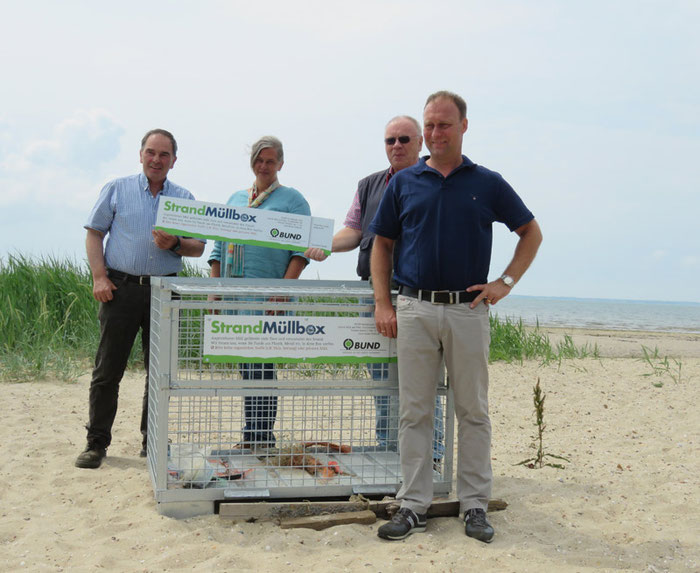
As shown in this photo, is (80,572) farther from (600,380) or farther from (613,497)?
(600,380)

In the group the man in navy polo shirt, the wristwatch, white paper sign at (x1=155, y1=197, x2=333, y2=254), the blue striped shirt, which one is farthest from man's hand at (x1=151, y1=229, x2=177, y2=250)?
the wristwatch

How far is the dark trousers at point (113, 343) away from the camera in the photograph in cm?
469

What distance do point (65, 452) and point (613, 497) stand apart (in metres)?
3.91

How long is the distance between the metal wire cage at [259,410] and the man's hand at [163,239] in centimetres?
36

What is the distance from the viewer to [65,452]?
17.2ft

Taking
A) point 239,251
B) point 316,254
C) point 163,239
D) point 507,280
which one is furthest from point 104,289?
point 507,280

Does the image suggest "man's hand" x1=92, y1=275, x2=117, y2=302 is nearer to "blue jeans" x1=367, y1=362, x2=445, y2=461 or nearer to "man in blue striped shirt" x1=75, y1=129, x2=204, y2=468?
"man in blue striped shirt" x1=75, y1=129, x2=204, y2=468

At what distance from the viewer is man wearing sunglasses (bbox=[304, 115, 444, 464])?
427cm

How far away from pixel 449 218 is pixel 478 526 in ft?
5.31

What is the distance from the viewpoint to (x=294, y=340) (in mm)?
3795

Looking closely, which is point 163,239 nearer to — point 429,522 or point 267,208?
point 267,208

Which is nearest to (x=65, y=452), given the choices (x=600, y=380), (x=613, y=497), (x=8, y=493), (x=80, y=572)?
(x=8, y=493)

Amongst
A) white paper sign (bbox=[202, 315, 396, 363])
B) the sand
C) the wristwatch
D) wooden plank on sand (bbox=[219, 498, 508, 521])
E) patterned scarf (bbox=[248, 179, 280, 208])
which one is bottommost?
the sand

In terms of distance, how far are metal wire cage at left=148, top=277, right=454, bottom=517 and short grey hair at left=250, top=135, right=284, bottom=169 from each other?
2.94 ft
